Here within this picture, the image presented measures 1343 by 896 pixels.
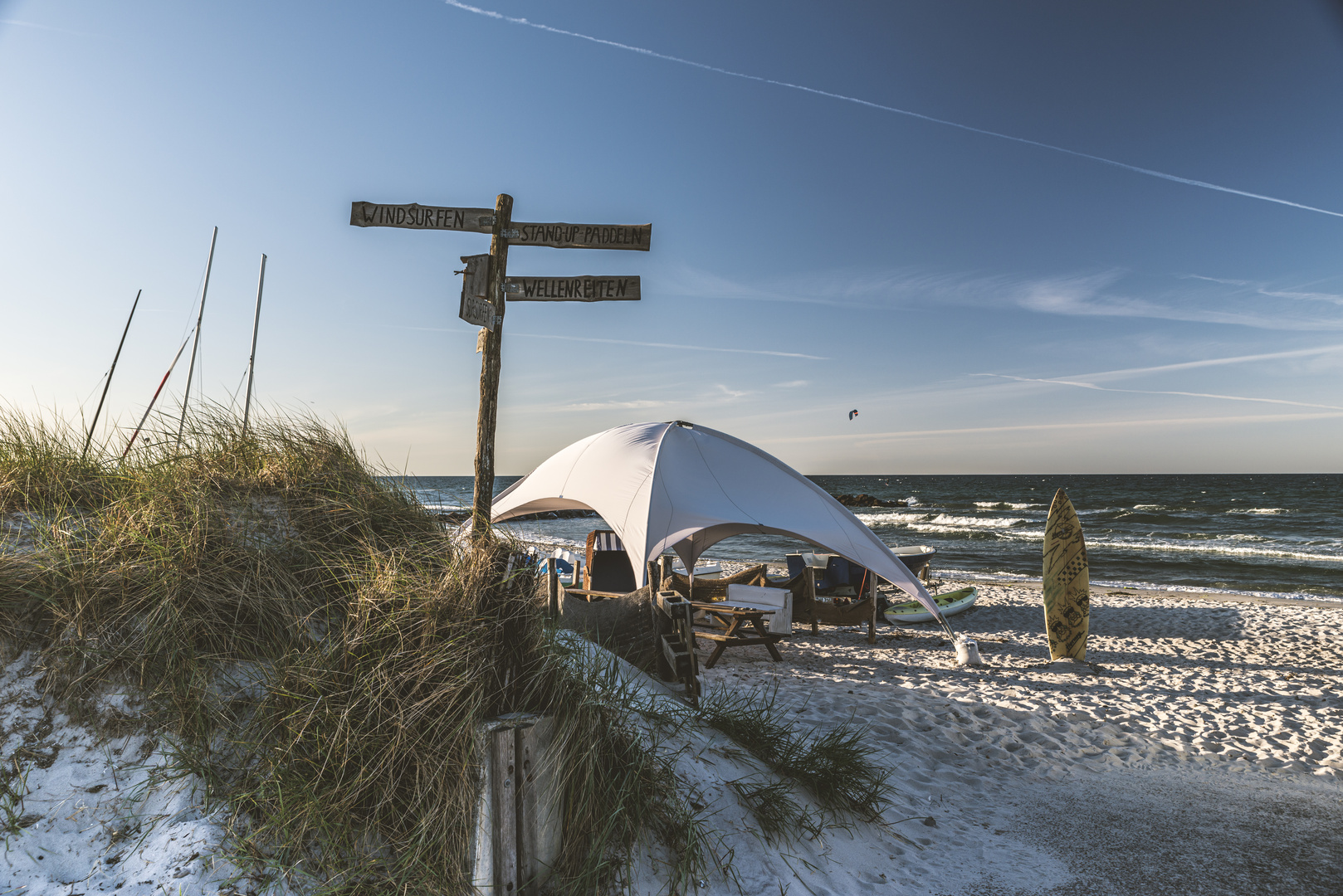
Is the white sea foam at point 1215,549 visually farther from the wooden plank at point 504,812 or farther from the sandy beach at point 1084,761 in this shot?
the wooden plank at point 504,812

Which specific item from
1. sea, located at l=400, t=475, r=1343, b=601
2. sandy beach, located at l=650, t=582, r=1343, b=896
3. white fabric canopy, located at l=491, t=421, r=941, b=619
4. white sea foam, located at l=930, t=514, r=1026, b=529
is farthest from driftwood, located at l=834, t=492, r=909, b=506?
white fabric canopy, located at l=491, t=421, r=941, b=619

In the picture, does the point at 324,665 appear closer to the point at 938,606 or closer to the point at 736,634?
the point at 736,634

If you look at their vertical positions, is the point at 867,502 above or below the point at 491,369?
below

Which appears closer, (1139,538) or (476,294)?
(476,294)

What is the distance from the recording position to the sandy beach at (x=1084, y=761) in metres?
3.22

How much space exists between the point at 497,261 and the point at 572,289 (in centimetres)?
47

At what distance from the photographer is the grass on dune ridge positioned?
96.9 inches

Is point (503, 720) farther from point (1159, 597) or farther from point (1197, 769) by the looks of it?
point (1159, 597)

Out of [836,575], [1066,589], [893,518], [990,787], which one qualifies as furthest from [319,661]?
[893,518]

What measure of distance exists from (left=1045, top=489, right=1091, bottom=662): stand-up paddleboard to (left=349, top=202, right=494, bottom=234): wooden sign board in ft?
21.4

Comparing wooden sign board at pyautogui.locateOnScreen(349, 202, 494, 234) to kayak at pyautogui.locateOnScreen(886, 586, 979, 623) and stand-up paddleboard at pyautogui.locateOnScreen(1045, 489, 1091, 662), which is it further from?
kayak at pyautogui.locateOnScreen(886, 586, 979, 623)

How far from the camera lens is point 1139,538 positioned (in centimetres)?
2420

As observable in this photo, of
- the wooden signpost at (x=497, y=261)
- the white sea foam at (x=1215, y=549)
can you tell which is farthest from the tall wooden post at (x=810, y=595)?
the white sea foam at (x=1215, y=549)

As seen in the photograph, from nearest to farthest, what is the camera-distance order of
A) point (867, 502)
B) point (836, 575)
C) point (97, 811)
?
point (97, 811), point (836, 575), point (867, 502)
